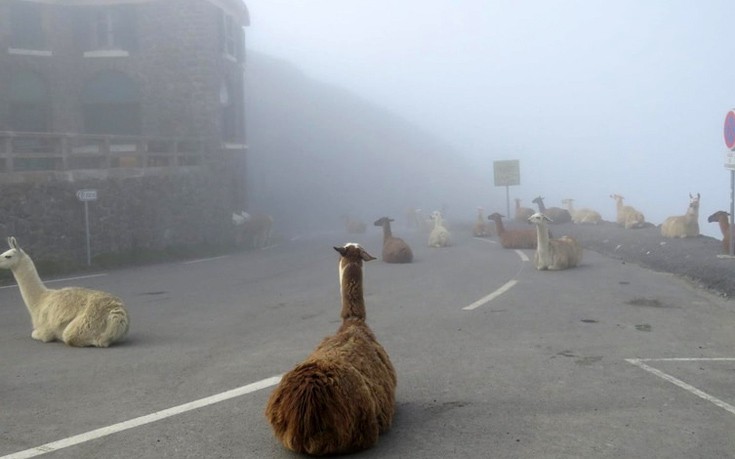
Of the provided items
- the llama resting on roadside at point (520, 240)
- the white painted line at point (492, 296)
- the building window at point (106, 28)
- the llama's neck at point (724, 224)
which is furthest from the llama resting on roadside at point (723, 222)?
the building window at point (106, 28)

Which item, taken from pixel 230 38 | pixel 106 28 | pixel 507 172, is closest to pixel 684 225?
pixel 507 172

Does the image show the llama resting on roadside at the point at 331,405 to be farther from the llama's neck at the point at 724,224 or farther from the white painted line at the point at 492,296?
the llama's neck at the point at 724,224

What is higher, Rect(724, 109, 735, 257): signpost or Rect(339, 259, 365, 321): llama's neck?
Rect(724, 109, 735, 257): signpost

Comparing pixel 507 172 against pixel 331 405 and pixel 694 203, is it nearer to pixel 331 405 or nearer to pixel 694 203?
pixel 694 203

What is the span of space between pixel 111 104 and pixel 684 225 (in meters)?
24.9

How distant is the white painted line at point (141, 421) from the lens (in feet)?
20.0

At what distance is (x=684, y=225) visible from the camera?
2283 centimetres

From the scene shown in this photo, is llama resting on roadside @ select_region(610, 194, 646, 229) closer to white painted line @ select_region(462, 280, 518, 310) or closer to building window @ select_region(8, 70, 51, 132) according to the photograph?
white painted line @ select_region(462, 280, 518, 310)

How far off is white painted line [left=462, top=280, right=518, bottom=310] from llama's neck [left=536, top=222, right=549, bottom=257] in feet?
6.84

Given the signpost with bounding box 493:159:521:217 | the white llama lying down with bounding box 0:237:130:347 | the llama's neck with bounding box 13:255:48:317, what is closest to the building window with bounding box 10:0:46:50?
the signpost with bounding box 493:159:521:217

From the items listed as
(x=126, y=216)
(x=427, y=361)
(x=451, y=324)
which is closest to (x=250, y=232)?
(x=126, y=216)

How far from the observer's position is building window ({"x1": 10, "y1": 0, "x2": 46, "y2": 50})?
108 feet

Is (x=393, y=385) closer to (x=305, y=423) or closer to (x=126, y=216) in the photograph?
(x=305, y=423)

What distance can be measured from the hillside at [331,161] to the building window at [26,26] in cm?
1881
